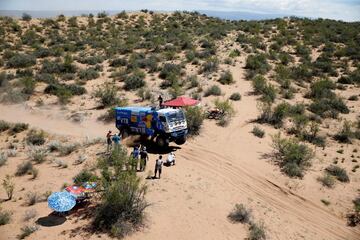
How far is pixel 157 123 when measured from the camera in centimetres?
2003

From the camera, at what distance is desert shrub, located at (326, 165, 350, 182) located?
1778cm

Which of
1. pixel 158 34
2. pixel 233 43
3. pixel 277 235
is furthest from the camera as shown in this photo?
pixel 158 34

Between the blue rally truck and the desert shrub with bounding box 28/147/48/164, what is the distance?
475 centimetres

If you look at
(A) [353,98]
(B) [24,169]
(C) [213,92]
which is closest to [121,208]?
(B) [24,169]

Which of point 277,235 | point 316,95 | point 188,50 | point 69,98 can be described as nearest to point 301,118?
point 316,95

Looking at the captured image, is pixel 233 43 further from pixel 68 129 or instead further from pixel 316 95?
pixel 68 129

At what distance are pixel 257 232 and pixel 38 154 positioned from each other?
1187cm

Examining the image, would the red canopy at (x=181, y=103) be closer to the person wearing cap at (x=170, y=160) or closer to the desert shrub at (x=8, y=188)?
the person wearing cap at (x=170, y=160)

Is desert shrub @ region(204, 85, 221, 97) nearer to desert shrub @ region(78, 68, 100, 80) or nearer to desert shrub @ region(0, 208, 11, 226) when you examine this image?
desert shrub @ region(78, 68, 100, 80)

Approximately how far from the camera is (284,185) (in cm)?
1720

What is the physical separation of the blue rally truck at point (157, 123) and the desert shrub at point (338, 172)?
802 centimetres

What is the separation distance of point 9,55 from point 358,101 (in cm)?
3480

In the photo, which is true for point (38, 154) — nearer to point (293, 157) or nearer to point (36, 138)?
point (36, 138)

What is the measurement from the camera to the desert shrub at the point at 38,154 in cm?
1827
